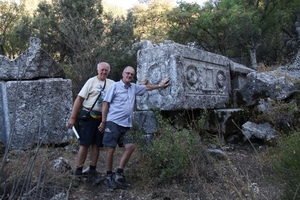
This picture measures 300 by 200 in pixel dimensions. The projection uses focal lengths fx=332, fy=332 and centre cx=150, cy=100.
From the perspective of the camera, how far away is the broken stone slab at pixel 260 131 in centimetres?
433

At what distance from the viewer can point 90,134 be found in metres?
3.57

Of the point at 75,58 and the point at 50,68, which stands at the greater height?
the point at 75,58

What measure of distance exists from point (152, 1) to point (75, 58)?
18.0 meters

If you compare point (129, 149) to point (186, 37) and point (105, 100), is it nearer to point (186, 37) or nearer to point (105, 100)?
Answer: point (105, 100)

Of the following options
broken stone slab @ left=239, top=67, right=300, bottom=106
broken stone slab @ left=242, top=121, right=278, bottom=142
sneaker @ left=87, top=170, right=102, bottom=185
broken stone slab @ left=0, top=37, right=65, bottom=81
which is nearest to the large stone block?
broken stone slab @ left=0, top=37, right=65, bottom=81

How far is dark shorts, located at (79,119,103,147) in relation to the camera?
356cm

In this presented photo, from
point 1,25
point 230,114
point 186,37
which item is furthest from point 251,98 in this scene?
point 1,25

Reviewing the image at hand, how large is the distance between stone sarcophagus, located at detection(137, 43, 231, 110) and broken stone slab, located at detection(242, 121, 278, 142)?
64 centimetres

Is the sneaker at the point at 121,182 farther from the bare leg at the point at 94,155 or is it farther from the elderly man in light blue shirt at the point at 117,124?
the bare leg at the point at 94,155

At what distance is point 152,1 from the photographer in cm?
2556

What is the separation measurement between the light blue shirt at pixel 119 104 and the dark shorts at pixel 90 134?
0.27m

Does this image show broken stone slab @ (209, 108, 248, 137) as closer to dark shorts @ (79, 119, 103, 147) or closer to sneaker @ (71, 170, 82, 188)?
dark shorts @ (79, 119, 103, 147)

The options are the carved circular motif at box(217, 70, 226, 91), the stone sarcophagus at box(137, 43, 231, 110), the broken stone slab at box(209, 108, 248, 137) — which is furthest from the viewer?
the carved circular motif at box(217, 70, 226, 91)

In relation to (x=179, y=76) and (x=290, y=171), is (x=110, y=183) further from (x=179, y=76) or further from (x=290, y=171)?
(x=290, y=171)
